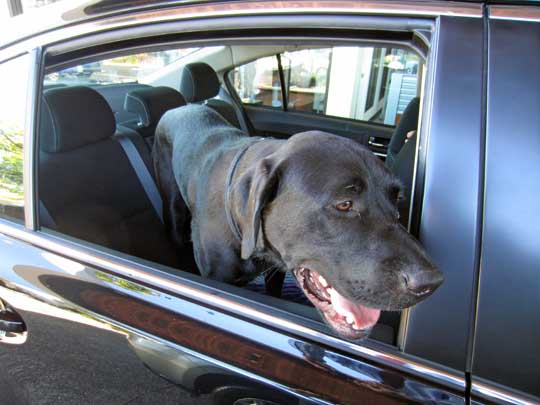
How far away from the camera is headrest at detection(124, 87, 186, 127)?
316 cm

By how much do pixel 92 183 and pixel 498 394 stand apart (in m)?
2.24

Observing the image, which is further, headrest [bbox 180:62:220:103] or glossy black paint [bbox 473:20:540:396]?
headrest [bbox 180:62:220:103]

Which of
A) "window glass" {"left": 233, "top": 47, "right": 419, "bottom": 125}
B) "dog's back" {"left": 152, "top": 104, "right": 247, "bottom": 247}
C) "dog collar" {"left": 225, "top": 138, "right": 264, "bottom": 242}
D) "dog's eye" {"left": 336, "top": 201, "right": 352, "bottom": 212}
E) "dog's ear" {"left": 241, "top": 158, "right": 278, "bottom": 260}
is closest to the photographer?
"dog's eye" {"left": 336, "top": 201, "right": 352, "bottom": 212}

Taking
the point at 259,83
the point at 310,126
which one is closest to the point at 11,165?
the point at 310,126

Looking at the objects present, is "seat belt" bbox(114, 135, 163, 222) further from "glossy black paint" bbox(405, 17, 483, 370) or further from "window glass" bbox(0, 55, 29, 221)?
"glossy black paint" bbox(405, 17, 483, 370)

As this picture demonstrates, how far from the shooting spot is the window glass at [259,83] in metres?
4.56

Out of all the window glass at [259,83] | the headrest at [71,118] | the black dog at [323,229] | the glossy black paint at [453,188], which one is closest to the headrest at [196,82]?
the window glass at [259,83]

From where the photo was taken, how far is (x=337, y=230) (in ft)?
4.40

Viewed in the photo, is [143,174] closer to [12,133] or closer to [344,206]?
[12,133]

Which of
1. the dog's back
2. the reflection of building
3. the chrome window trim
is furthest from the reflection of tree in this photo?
the reflection of building

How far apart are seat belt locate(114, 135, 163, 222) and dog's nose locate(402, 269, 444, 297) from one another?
2.13 metres

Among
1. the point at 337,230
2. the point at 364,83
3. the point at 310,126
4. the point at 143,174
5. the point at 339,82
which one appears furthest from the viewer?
the point at 364,83

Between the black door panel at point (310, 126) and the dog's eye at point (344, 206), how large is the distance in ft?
8.49

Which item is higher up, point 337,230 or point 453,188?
point 453,188
